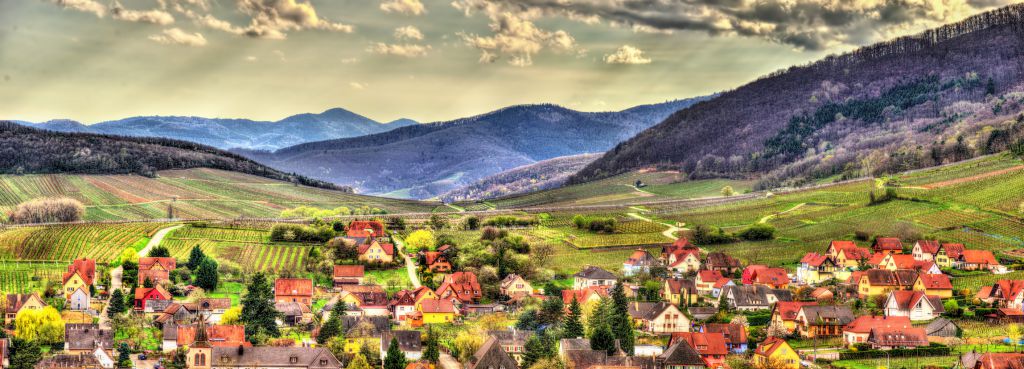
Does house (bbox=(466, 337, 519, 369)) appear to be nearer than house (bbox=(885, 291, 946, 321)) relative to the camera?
Yes

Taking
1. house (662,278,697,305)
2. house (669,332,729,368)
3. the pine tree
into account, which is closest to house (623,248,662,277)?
house (662,278,697,305)

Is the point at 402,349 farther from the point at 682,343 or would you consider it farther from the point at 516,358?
the point at 682,343

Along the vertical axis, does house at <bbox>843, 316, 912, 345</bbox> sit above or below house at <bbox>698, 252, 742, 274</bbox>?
below

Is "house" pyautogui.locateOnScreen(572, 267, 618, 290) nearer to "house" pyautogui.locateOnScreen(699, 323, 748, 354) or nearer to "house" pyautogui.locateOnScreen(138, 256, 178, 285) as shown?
"house" pyautogui.locateOnScreen(699, 323, 748, 354)

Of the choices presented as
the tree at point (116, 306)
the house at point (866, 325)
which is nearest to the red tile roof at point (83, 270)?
the tree at point (116, 306)

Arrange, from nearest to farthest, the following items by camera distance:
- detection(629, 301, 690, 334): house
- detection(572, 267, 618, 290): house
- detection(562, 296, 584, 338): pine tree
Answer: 1. detection(562, 296, 584, 338): pine tree
2. detection(629, 301, 690, 334): house
3. detection(572, 267, 618, 290): house

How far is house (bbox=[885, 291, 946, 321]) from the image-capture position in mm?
71375

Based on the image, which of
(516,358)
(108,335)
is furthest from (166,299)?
(516,358)

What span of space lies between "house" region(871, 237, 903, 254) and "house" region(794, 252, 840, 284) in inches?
241

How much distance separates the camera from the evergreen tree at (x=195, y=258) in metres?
88.3

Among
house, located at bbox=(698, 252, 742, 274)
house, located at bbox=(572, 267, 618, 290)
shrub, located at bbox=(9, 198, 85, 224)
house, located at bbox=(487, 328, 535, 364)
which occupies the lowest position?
house, located at bbox=(487, 328, 535, 364)

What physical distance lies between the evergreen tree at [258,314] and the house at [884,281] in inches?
1697

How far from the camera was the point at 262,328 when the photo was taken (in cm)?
6788

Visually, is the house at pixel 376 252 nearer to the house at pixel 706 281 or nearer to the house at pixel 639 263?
the house at pixel 639 263
